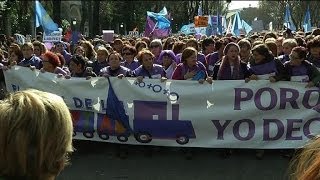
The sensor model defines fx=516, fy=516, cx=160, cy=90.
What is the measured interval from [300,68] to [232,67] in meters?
0.97

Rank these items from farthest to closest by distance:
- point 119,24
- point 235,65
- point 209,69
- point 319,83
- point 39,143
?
point 119,24 < point 209,69 < point 235,65 < point 319,83 < point 39,143

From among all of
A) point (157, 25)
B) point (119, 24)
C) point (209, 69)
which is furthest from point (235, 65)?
point (119, 24)

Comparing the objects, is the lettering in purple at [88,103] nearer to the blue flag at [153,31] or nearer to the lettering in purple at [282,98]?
the lettering in purple at [282,98]

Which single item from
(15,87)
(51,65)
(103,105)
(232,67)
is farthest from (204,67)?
(15,87)

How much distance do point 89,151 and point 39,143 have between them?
20.3 feet

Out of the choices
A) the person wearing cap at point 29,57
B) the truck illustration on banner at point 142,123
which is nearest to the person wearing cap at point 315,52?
the truck illustration on banner at point 142,123

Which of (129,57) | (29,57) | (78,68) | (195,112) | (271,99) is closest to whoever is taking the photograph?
(271,99)

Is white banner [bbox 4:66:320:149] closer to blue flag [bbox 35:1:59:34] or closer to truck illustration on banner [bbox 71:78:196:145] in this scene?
truck illustration on banner [bbox 71:78:196:145]

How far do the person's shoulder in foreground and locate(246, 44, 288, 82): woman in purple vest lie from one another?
572cm

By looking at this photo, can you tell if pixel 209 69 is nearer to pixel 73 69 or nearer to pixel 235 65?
pixel 235 65

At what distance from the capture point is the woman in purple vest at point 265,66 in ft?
23.9

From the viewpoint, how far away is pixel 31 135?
1712 millimetres

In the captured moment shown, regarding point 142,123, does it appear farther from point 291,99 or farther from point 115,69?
point 291,99

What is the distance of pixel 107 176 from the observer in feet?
21.4
